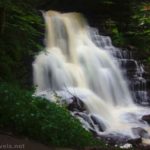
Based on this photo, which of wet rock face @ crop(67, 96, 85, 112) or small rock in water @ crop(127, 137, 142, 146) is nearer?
small rock in water @ crop(127, 137, 142, 146)

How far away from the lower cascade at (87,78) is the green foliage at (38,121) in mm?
3611

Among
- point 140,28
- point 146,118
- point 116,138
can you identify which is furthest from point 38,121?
point 140,28

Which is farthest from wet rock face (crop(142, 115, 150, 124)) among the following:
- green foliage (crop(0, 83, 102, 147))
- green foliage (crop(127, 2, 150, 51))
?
green foliage (crop(127, 2, 150, 51))

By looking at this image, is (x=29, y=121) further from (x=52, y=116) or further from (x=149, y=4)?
(x=149, y=4)

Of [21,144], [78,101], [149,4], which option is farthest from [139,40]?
[21,144]

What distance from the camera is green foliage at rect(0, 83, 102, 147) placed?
20.5 ft


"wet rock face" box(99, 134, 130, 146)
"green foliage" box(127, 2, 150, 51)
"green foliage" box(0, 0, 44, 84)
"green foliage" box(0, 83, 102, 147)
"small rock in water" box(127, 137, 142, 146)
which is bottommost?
"small rock in water" box(127, 137, 142, 146)

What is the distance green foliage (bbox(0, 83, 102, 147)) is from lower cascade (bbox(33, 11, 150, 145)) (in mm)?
3611

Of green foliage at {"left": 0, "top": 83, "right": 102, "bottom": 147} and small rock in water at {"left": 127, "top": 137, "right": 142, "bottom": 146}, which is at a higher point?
green foliage at {"left": 0, "top": 83, "right": 102, "bottom": 147}

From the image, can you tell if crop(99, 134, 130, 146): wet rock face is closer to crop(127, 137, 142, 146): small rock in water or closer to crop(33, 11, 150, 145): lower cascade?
crop(127, 137, 142, 146): small rock in water

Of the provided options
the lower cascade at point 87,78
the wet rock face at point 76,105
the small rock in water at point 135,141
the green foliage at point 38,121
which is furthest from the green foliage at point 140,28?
the green foliage at point 38,121

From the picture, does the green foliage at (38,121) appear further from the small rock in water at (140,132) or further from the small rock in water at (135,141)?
the small rock in water at (140,132)

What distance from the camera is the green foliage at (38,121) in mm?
6262

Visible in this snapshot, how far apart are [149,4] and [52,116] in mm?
14819
